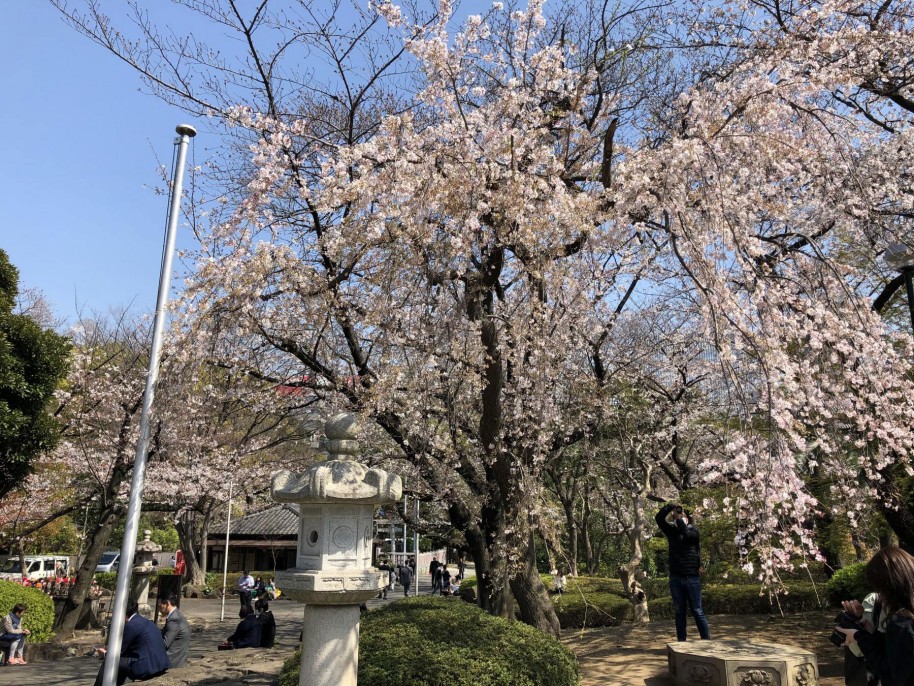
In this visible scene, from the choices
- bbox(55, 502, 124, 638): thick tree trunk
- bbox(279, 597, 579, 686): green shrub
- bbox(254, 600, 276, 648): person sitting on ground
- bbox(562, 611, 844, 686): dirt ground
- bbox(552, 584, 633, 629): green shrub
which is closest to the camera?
bbox(279, 597, 579, 686): green shrub

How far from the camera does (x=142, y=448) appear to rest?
6.62m

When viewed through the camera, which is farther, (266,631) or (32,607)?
(32,607)

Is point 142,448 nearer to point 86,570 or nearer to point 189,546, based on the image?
point 86,570

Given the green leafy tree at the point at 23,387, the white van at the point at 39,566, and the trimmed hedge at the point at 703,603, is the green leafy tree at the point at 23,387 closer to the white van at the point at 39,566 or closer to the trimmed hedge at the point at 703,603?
the trimmed hedge at the point at 703,603

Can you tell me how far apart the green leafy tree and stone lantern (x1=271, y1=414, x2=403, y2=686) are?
5.67 metres

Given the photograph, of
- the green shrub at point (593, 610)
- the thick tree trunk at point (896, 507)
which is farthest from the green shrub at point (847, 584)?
the green shrub at point (593, 610)

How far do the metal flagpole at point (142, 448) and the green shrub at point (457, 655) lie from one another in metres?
1.64

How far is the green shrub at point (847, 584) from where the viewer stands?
35.0 ft

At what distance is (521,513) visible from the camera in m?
6.99

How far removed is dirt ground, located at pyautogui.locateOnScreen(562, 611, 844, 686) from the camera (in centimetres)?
691

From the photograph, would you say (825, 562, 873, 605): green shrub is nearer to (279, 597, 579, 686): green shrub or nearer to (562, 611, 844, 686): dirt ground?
(562, 611, 844, 686): dirt ground

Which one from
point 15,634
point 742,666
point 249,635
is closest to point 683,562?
point 742,666

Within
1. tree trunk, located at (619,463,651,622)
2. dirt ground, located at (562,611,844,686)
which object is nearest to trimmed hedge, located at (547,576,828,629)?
tree trunk, located at (619,463,651,622)

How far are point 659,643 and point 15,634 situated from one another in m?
11.2
